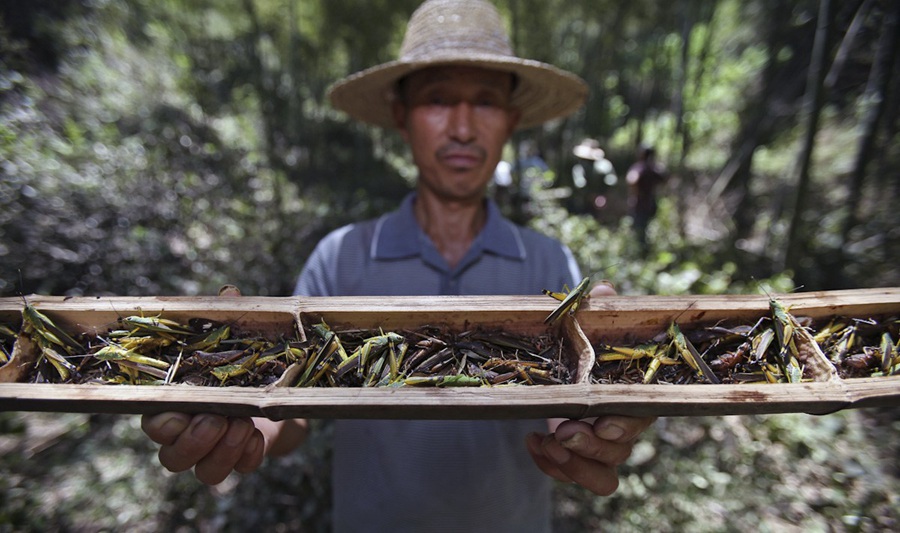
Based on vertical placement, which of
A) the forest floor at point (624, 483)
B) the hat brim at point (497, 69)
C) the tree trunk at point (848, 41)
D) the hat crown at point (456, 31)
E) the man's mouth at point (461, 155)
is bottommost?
the forest floor at point (624, 483)

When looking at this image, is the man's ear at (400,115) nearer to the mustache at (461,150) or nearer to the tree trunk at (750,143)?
the mustache at (461,150)

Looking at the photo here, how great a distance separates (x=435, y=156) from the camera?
2.09 m

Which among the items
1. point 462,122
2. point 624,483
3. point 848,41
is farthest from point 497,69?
point 848,41

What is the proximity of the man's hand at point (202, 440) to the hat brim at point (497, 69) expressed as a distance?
1.66 m

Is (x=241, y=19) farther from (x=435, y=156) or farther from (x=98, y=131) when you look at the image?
(x=435, y=156)

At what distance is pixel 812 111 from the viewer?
14.2ft

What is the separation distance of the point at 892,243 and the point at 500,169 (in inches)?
184

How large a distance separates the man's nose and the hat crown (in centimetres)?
24

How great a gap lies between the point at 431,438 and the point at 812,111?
5.02m

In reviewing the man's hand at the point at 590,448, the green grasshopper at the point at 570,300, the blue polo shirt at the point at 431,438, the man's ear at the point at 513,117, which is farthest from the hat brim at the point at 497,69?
the man's hand at the point at 590,448

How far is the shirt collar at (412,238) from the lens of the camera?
→ 2148mm

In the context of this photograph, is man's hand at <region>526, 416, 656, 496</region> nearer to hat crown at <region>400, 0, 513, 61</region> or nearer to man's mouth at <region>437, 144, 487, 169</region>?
man's mouth at <region>437, 144, 487, 169</region>

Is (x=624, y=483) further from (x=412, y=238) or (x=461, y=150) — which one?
(x=461, y=150)

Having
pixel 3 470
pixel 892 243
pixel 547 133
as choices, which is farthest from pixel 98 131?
pixel 547 133
